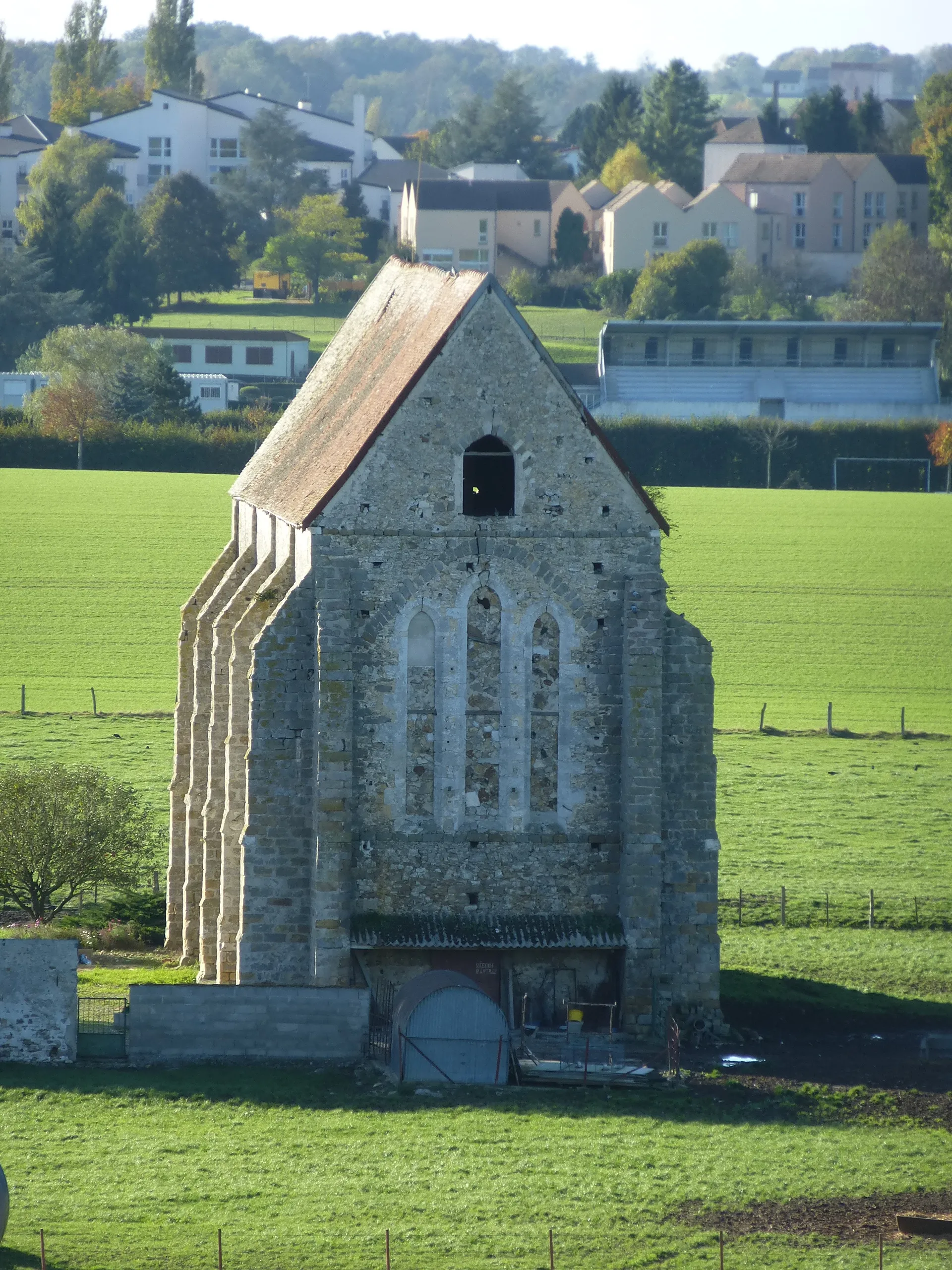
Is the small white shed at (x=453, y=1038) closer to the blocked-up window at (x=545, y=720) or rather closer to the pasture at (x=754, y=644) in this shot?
the blocked-up window at (x=545, y=720)

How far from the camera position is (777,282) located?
160m

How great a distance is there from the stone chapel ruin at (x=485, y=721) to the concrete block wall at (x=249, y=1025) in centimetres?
153

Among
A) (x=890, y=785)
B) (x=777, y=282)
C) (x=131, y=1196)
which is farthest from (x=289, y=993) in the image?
(x=777, y=282)

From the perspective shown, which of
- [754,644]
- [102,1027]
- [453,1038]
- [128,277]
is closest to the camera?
[453,1038]

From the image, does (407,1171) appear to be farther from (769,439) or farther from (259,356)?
(259,356)

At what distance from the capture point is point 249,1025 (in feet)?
104

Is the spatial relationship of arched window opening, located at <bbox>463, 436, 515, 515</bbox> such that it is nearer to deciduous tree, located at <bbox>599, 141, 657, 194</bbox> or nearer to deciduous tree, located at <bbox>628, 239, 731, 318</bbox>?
deciduous tree, located at <bbox>628, 239, 731, 318</bbox>

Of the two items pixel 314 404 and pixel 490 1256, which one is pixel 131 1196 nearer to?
pixel 490 1256

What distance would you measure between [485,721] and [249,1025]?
5922mm

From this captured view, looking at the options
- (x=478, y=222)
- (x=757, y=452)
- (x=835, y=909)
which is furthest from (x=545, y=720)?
(x=478, y=222)

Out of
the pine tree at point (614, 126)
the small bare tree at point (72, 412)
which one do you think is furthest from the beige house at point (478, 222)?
the small bare tree at point (72, 412)

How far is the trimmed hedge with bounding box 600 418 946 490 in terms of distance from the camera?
10294 centimetres

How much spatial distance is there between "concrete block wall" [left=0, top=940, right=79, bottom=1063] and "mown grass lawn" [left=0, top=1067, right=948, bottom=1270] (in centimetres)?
54

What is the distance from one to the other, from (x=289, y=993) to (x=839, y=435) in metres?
79.0
